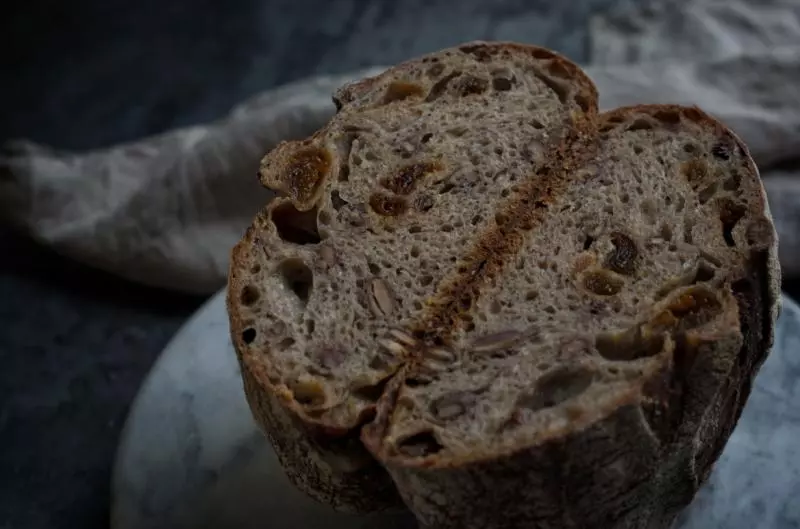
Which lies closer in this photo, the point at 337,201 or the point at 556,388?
the point at 556,388

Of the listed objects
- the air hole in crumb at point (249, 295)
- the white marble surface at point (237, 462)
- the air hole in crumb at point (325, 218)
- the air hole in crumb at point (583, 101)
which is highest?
the air hole in crumb at point (325, 218)

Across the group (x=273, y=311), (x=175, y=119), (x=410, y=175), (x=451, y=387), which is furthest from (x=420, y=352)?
(x=175, y=119)

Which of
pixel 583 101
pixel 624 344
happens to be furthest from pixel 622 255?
pixel 583 101

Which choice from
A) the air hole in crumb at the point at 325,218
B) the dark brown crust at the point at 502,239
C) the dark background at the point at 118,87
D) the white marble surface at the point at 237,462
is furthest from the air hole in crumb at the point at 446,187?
the dark background at the point at 118,87

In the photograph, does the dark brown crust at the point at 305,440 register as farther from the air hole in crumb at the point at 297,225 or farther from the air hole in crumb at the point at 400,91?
the air hole in crumb at the point at 400,91

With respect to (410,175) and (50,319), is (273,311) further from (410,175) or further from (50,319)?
(50,319)

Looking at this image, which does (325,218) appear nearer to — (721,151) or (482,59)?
(482,59)

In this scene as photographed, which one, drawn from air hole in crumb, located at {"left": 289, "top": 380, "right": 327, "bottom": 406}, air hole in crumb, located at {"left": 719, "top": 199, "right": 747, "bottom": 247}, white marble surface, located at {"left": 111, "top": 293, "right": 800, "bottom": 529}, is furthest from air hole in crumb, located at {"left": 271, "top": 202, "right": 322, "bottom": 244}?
air hole in crumb, located at {"left": 719, "top": 199, "right": 747, "bottom": 247}
